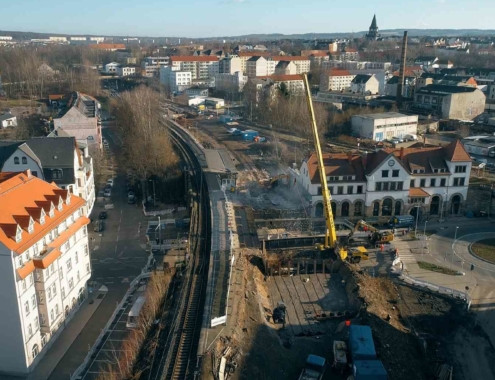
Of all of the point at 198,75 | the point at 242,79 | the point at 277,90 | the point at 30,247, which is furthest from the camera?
the point at 198,75

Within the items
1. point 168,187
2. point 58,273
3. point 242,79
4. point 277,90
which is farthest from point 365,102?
point 58,273

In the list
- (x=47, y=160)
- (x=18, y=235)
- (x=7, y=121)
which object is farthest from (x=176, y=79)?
(x=18, y=235)

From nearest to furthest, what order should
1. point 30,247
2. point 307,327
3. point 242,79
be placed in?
point 30,247, point 307,327, point 242,79

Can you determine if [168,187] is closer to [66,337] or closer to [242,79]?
[66,337]

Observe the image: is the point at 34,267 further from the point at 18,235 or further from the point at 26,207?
the point at 26,207

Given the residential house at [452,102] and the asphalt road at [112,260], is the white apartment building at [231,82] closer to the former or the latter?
the residential house at [452,102]

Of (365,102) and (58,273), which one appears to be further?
(365,102)

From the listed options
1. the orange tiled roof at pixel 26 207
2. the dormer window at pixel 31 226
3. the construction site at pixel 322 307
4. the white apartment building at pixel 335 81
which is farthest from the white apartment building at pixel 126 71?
the dormer window at pixel 31 226
